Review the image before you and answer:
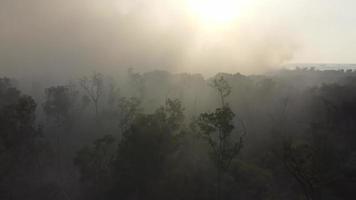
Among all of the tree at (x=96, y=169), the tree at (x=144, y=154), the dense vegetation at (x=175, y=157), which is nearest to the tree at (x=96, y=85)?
the dense vegetation at (x=175, y=157)

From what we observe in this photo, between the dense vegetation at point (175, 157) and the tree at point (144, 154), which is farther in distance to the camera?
the tree at point (144, 154)

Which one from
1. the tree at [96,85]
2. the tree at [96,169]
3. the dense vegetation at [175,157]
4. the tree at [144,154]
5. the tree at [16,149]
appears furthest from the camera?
the tree at [96,85]

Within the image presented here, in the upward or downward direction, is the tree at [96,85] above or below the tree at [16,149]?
above

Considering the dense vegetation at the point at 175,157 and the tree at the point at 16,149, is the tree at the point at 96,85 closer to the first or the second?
the dense vegetation at the point at 175,157

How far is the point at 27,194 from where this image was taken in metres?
56.1

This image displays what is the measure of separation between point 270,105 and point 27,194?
6816cm

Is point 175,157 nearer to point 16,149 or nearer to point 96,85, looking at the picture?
point 16,149

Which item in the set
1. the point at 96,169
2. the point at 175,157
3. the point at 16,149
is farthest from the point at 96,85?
the point at 175,157

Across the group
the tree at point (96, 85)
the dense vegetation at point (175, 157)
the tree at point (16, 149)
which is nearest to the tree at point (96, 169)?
the dense vegetation at point (175, 157)

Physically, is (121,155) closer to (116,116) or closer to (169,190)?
(169,190)

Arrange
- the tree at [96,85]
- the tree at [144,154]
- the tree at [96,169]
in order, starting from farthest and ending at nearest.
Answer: the tree at [96,85] < the tree at [96,169] < the tree at [144,154]

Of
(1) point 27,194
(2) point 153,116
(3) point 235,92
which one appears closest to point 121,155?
(2) point 153,116

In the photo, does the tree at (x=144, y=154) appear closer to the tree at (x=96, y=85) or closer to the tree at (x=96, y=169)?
the tree at (x=96, y=169)

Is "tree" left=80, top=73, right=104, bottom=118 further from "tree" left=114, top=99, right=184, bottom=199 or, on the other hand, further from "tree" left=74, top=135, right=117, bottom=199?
"tree" left=114, top=99, right=184, bottom=199
